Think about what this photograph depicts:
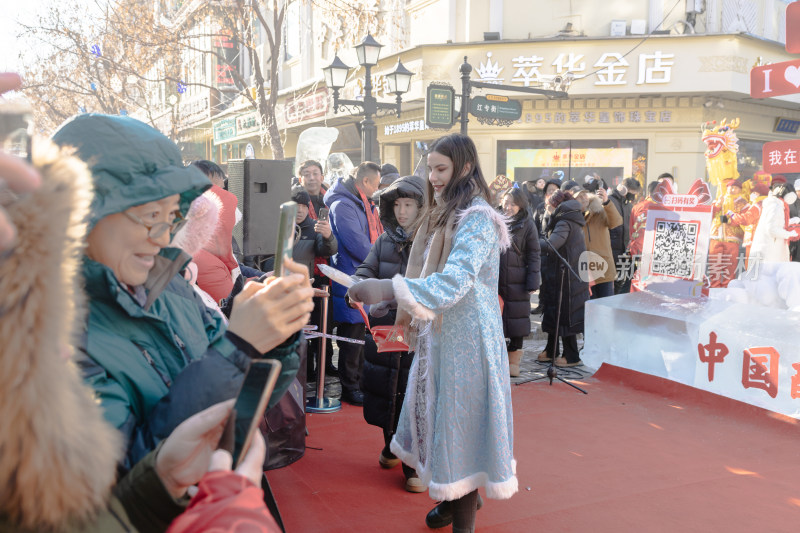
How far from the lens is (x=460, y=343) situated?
2.77m

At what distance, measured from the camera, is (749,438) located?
15.3ft

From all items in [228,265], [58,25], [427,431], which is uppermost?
[58,25]

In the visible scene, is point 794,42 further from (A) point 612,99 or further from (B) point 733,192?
(A) point 612,99

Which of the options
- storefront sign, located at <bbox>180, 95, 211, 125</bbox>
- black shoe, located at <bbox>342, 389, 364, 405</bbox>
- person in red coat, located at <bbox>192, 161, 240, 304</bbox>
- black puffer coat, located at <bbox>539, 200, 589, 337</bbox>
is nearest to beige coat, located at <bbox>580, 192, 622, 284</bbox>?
black puffer coat, located at <bbox>539, 200, 589, 337</bbox>

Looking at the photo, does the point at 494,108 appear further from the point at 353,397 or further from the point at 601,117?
the point at 353,397

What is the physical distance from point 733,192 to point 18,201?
7.71 m

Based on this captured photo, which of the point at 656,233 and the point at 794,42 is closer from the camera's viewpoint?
the point at 794,42

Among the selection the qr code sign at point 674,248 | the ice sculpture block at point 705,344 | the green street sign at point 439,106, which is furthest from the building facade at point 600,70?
the ice sculpture block at point 705,344

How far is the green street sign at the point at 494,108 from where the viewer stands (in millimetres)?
10469

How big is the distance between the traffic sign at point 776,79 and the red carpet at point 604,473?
2635 mm

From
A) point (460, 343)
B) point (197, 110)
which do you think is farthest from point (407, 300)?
point (197, 110)

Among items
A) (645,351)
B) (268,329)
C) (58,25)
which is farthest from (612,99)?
(268,329)

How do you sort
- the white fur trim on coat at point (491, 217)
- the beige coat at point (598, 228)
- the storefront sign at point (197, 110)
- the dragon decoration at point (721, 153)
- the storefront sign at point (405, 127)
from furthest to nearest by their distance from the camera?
the storefront sign at point (197, 110), the storefront sign at point (405, 127), the beige coat at point (598, 228), the dragon decoration at point (721, 153), the white fur trim on coat at point (491, 217)

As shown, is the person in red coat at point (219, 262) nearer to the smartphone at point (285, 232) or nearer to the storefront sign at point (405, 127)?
the smartphone at point (285, 232)
